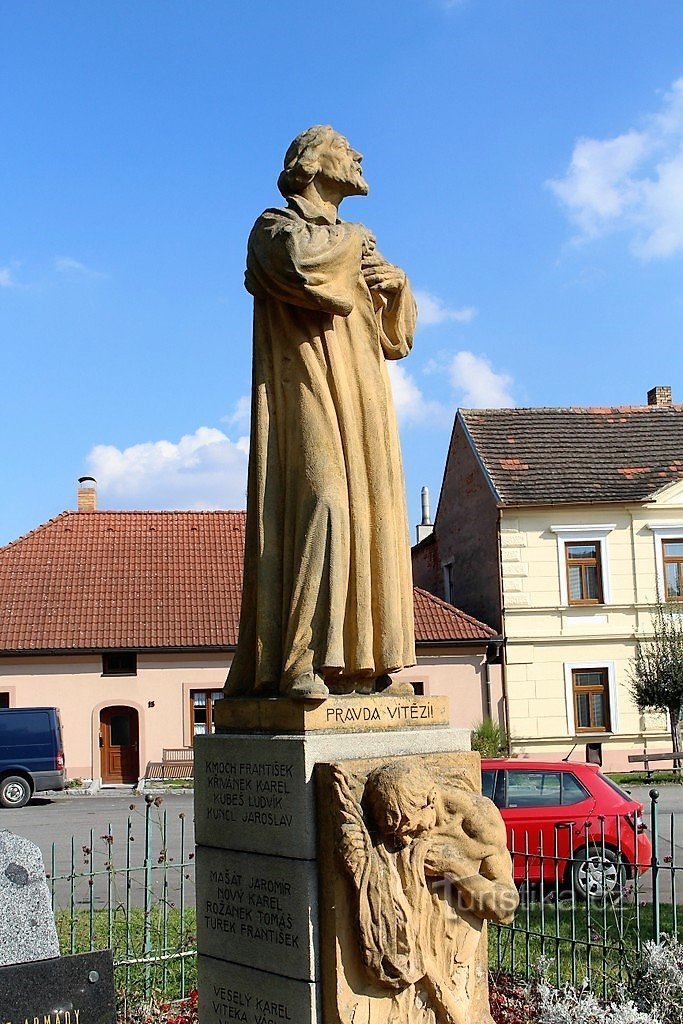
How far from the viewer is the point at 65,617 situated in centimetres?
2681

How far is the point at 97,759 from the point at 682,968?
21.1 meters

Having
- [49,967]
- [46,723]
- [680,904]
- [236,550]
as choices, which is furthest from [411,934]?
[236,550]

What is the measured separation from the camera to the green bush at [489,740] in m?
24.1

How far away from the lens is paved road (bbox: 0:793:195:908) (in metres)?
11.5

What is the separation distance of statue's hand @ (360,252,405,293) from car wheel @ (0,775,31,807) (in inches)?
779

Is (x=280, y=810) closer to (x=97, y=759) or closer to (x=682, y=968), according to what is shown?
(x=682, y=968)

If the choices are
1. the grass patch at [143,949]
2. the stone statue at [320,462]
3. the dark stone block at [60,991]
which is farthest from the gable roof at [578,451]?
the stone statue at [320,462]

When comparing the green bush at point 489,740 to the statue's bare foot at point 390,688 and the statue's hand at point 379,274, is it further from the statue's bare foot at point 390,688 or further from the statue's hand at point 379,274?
the statue's hand at point 379,274

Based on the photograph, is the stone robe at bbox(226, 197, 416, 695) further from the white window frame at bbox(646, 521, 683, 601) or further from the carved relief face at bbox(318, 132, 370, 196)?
the white window frame at bbox(646, 521, 683, 601)

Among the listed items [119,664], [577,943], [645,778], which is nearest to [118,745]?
[119,664]

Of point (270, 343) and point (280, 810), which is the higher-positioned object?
point (270, 343)

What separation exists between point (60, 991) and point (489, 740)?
64.6ft

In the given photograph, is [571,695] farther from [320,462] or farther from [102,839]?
[320,462]

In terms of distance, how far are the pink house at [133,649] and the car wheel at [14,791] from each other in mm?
3445
